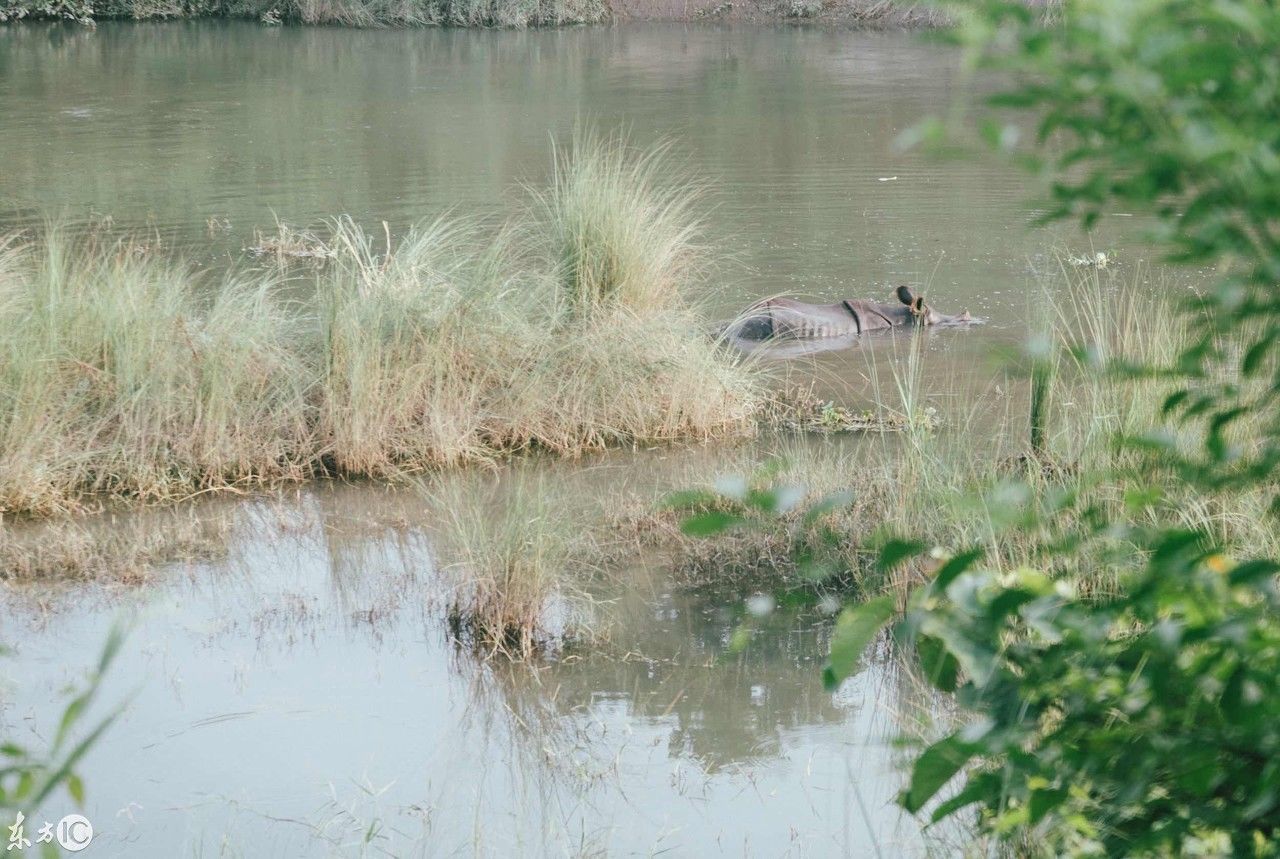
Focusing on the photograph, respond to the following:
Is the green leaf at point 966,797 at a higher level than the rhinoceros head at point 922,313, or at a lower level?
higher

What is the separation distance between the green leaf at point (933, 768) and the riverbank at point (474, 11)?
24.0 m

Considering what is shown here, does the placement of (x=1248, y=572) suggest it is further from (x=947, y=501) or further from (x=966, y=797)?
(x=947, y=501)

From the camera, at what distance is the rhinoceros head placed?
7.79 meters

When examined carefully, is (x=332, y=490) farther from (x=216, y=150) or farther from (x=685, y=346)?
(x=216, y=150)

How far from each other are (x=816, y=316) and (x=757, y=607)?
6.21 m

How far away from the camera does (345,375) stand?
18.7 ft

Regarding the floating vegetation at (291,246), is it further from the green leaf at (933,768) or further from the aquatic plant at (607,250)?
the green leaf at (933,768)

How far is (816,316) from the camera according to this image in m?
7.77

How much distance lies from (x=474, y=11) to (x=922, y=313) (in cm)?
1892

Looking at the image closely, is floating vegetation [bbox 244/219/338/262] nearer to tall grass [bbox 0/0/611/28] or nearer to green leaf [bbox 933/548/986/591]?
green leaf [bbox 933/548/986/591]

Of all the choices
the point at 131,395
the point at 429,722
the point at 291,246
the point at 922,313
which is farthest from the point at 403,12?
the point at 429,722

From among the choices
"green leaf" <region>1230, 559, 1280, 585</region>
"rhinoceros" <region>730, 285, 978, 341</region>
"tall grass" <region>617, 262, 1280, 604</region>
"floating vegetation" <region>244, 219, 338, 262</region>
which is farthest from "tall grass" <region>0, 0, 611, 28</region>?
"green leaf" <region>1230, 559, 1280, 585</region>

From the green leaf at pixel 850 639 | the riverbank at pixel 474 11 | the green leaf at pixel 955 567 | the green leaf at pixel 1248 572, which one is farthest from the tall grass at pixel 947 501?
the riverbank at pixel 474 11

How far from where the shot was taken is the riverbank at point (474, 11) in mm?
24641
